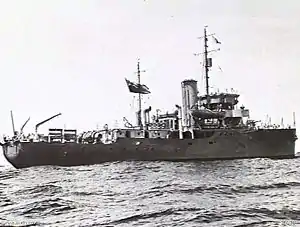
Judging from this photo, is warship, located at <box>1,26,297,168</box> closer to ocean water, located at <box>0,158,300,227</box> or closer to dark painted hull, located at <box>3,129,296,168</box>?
dark painted hull, located at <box>3,129,296,168</box>

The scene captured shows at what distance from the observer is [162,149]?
107 feet

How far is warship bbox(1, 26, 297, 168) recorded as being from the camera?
29.9 metres

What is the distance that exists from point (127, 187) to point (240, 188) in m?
3.63

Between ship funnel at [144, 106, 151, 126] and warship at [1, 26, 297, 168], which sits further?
ship funnel at [144, 106, 151, 126]

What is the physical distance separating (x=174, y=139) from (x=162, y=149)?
3.89ft

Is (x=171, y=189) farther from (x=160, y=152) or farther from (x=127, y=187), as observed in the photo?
(x=160, y=152)

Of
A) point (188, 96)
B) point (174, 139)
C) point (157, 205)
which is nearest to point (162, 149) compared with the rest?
point (174, 139)

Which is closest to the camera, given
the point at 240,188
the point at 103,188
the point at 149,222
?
the point at 149,222

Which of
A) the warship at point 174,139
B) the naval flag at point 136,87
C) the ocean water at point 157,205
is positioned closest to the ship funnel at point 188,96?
the warship at point 174,139

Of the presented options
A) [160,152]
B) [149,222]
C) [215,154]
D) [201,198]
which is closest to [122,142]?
[160,152]

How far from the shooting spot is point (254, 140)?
119ft

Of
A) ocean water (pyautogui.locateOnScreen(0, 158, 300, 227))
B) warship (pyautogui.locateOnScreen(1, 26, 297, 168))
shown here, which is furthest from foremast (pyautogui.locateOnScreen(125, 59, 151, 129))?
ocean water (pyautogui.locateOnScreen(0, 158, 300, 227))

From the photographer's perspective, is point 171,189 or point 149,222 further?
point 171,189

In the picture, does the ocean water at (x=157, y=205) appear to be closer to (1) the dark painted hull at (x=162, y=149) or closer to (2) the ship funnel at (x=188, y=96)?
(1) the dark painted hull at (x=162, y=149)
